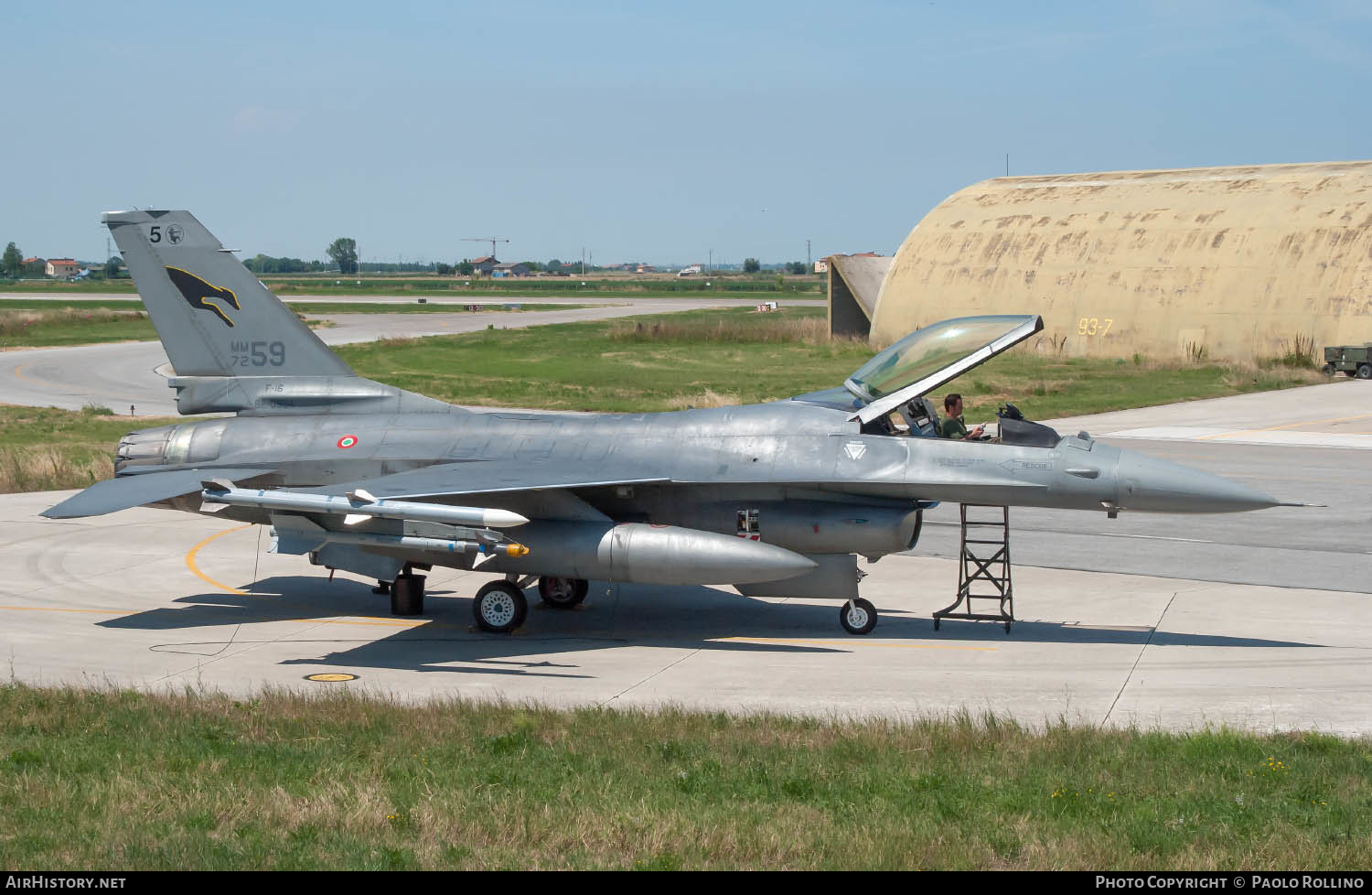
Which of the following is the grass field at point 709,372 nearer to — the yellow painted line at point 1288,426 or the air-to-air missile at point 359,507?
the yellow painted line at point 1288,426

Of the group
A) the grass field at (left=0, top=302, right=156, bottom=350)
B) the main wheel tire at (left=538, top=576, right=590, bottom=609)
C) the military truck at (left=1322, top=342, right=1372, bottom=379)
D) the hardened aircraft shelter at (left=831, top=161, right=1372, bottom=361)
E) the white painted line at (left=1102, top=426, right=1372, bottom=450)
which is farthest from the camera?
the grass field at (left=0, top=302, right=156, bottom=350)

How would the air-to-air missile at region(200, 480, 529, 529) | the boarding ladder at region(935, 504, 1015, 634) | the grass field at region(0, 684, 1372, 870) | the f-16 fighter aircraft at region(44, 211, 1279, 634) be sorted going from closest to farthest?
the grass field at region(0, 684, 1372, 870) → the air-to-air missile at region(200, 480, 529, 529) → the f-16 fighter aircraft at region(44, 211, 1279, 634) → the boarding ladder at region(935, 504, 1015, 634)

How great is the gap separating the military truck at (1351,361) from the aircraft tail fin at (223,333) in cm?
3675

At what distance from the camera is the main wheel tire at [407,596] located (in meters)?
15.5

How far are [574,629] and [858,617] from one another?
10.8ft

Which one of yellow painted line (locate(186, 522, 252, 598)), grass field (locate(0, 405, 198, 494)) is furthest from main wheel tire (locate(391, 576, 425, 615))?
grass field (locate(0, 405, 198, 494))

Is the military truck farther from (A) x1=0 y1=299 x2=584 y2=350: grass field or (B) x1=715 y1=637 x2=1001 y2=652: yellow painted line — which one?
(A) x1=0 y1=299 x2=584 y2=350: grass field

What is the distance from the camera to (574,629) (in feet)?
49.2

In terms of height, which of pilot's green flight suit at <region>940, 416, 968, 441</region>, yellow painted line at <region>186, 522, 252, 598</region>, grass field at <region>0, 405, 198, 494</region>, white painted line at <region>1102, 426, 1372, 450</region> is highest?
pilot's green flight suit at <region>940, 416, 968, 441</region>

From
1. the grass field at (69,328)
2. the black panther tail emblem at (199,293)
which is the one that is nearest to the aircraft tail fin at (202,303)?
the black panther tail emblem at (199,293)

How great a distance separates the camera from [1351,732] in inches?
411

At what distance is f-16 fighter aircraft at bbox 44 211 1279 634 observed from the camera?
13.5m

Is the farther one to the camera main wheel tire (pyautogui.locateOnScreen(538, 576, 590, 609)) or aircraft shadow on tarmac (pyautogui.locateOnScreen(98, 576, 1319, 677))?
main wheel tire (pyautogui.locateOnScreen(538, 576, 590, 609))

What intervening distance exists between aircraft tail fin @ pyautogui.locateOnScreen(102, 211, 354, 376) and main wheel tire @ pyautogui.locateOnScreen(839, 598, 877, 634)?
6.92m
